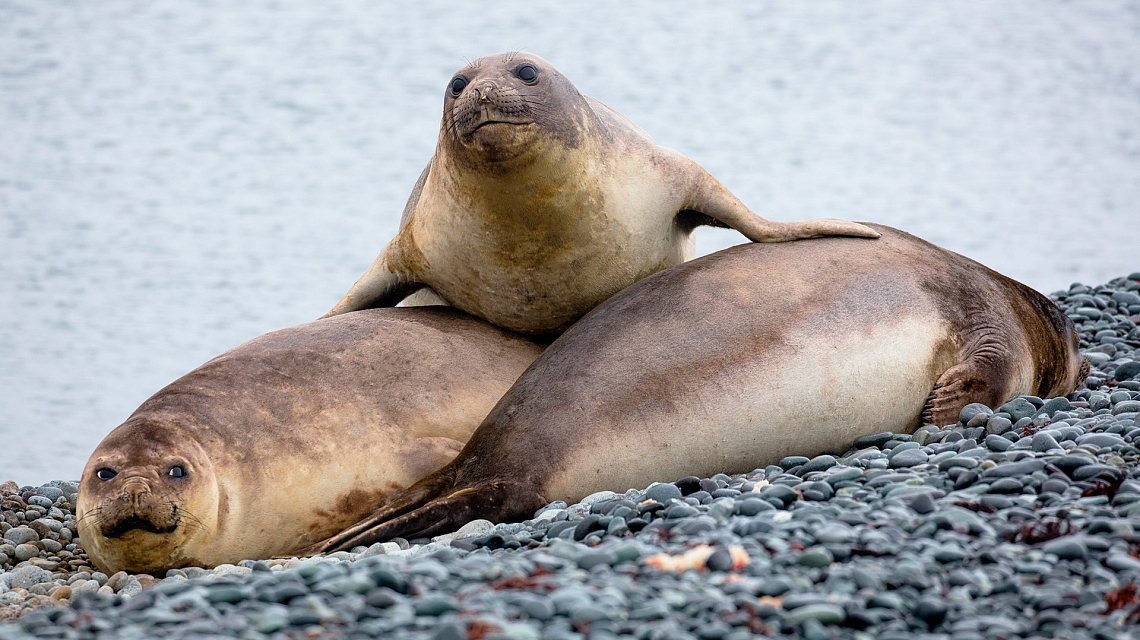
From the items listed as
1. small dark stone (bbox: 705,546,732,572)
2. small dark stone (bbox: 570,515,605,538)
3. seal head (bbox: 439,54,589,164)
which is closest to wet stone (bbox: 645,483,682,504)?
small dark stone (bbox: 570,515,605,538)

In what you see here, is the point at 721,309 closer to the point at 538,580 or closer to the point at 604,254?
the point at 604,254

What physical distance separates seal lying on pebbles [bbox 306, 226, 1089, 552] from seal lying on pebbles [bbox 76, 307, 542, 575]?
214 mm

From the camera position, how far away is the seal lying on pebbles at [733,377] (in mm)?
4164

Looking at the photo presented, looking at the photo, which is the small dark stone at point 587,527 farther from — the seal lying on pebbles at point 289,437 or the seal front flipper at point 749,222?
the seal front flipper at point 749,222

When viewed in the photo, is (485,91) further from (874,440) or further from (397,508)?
(874,440)

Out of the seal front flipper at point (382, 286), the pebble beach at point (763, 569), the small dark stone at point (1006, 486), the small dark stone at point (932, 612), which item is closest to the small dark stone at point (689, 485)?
the pebble beach at point (763, 569)

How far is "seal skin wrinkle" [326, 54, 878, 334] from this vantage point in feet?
15.1

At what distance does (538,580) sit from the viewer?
2.79 metres

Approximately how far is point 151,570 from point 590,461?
1496 millimetres

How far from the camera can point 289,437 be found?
14.7ft

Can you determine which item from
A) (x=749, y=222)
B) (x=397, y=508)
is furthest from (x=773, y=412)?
(x=397, y=508)

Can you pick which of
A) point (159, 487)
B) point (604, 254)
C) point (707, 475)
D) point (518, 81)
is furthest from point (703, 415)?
point (159, 487)

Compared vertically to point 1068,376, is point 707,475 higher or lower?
lower

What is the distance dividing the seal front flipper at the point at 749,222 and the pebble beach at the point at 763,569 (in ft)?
3.98
